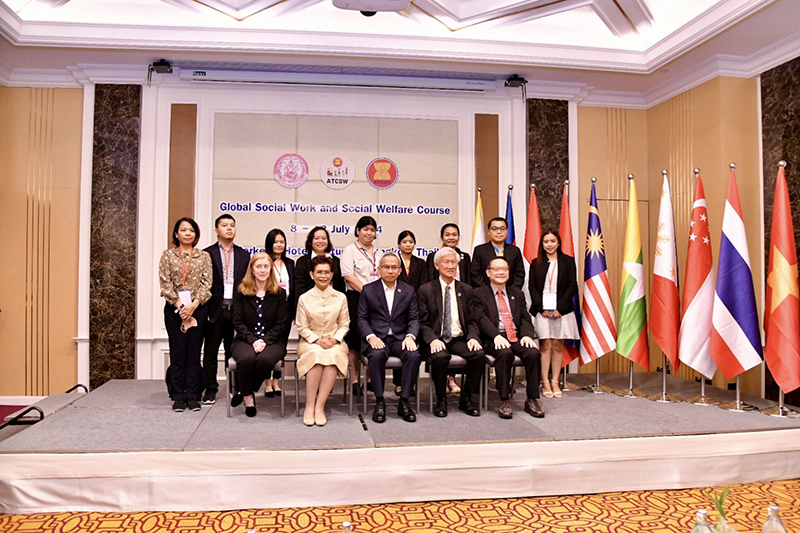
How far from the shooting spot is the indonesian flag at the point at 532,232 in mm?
5504

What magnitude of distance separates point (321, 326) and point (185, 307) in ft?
3.27

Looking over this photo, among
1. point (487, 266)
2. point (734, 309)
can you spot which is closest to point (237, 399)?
point (487, 266)

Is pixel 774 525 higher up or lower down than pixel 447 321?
lower down

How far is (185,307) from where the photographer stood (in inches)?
156

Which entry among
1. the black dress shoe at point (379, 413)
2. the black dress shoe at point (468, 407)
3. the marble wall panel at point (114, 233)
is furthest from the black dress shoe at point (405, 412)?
the marble wall panel at point (114, 233)

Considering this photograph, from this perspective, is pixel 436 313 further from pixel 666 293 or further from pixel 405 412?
pixel 666 293

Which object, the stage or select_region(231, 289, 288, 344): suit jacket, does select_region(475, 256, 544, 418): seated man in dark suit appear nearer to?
the stage

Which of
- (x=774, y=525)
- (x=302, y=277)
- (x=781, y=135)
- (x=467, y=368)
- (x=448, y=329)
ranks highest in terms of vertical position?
(x=781, y=135)

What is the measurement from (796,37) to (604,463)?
4.04 m

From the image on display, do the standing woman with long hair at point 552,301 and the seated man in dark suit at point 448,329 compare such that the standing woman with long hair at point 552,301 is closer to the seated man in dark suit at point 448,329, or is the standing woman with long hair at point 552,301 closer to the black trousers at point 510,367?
the black trousers at point 510,367

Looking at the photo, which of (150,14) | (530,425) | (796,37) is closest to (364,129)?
(150,14)

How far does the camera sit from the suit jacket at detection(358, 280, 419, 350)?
408 centimetres

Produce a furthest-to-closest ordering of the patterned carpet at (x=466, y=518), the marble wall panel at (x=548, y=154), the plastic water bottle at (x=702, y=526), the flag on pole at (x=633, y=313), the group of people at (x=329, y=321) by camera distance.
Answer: the marble wall panel at (x=548, y=154), the flag on pole at (x=633, y=313), the group of people at (x=329, y=321), the patterned carpet at (x=466, y=518), the plastic water bottle at (x=702, y=526)

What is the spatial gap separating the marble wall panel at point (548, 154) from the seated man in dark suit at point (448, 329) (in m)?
2.23
